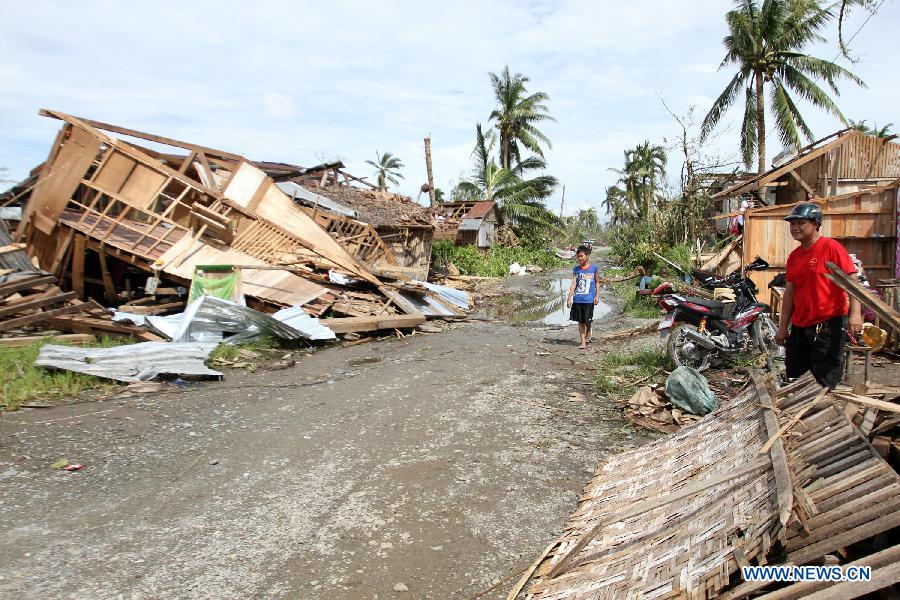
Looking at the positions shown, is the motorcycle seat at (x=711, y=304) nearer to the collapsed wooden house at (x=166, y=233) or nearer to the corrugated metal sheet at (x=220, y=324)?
the collapsed wooden house at (x=166, y=233)

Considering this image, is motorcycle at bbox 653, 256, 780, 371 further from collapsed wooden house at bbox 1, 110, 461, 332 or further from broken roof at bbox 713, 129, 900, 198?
broken roof at bbox 713, 129, 900, 198

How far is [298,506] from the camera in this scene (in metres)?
3.61

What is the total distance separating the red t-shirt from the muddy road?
5.49 feet

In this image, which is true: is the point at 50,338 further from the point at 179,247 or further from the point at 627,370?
the point at 627,370

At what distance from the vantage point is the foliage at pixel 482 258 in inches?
966

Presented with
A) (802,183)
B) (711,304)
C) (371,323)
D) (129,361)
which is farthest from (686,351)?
(802,183)

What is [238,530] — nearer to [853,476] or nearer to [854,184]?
[853,476]

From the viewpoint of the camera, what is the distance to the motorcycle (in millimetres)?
6352

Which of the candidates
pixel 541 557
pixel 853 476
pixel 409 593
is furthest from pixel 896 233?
pixel 409 593

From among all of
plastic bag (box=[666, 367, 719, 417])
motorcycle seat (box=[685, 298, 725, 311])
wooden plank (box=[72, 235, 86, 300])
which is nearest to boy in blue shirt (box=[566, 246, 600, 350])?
motorcycle seat (box=[685, 298, 725, 311])

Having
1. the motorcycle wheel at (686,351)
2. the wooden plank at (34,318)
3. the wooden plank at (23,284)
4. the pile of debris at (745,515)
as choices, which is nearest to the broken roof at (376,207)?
the wooden plank at (23,284)

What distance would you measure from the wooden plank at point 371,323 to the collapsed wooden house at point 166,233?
0.02 meters

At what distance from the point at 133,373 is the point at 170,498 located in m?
3.31

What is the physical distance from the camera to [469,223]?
94.3 ft
